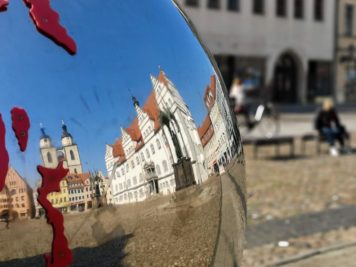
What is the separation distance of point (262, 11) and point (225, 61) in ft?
12.2

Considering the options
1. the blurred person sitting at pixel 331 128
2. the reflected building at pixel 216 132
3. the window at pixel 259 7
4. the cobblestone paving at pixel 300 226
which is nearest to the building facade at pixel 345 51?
the window at pixel 259 7

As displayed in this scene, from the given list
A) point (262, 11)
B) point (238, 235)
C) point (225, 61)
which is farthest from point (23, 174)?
point (262, 11)

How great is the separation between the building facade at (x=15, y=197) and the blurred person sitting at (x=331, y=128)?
1071cm

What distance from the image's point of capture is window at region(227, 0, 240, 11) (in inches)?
1168

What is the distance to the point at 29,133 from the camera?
1418 mm

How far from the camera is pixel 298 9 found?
111ft

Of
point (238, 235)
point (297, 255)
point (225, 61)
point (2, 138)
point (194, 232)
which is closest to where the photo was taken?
point (2, 138)

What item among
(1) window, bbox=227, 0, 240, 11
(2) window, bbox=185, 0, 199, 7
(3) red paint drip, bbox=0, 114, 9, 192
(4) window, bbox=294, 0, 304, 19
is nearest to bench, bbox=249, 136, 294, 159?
(3) red paint drip, bbox=0, 114, 9, 192

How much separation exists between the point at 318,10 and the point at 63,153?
35246 mm

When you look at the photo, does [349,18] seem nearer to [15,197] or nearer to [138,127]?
[138,127]

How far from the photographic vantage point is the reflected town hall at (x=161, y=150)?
60.4 inches

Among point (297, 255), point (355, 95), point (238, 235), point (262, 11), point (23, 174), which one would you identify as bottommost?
point (297, 255)

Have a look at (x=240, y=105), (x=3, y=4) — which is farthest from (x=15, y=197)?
(x=240, y=105)

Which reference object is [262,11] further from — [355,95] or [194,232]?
[194,232]
